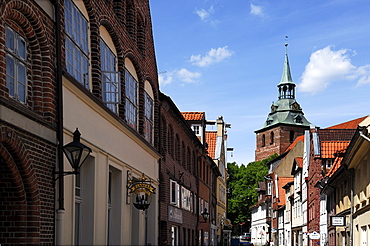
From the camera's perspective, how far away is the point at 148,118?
74.3 ft

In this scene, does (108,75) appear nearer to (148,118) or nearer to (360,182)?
(148,118)

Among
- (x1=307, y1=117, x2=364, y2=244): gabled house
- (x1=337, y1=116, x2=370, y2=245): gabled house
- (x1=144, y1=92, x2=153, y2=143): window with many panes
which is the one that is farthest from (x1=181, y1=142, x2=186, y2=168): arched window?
(x1=307, y1=117, x2=364, y2=244): gabled house

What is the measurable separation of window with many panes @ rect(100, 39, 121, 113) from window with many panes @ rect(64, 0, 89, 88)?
3.69 ft

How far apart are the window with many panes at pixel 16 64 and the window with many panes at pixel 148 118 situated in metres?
11.2

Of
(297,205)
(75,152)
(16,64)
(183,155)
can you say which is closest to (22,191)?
(75,152)

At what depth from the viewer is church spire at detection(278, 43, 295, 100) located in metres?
147

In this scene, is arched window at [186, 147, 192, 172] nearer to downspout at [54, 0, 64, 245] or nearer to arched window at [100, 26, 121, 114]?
arched window at [100, 26, 121, 114]

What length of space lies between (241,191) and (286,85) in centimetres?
5311

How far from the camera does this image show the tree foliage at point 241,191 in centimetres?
9775

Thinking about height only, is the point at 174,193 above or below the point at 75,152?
below

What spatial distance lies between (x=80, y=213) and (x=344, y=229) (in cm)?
1990

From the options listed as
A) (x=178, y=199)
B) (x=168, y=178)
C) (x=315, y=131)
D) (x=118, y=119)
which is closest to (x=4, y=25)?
(x=118, y=119)

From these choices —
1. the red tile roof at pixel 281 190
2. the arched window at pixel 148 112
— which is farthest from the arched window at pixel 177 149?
the red tile roof at pixel 281 190

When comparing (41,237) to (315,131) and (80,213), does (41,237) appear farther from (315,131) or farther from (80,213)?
(315,131)
